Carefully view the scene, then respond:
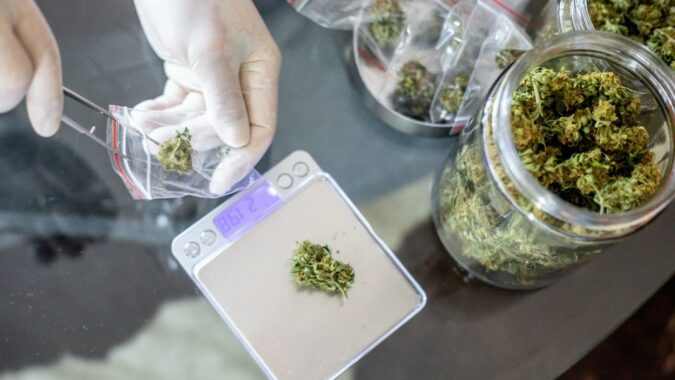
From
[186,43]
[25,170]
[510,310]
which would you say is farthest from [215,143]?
[510,310]

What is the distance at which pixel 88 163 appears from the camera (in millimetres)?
810

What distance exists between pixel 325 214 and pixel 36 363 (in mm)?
392

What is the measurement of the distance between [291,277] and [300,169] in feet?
0.48

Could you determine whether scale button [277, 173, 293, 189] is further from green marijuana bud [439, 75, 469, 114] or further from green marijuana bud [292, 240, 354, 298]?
green marijuana bud [439, 75, 469, 114]

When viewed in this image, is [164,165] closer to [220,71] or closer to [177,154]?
[177,154]

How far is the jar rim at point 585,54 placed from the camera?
0.57 meters

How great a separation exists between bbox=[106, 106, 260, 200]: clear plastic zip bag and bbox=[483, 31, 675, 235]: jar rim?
32 cm

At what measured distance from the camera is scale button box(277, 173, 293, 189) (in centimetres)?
81

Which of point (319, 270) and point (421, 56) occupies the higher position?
point (421, 56)

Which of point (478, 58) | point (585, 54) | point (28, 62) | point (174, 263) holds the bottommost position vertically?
point (174, 263)

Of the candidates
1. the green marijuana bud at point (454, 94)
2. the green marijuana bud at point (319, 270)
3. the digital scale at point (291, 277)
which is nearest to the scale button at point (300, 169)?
the digital scale at point (291, 277)

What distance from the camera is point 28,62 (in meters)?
0.64

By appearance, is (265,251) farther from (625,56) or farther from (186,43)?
(625,56)

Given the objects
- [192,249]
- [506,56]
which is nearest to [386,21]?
[506,56]
